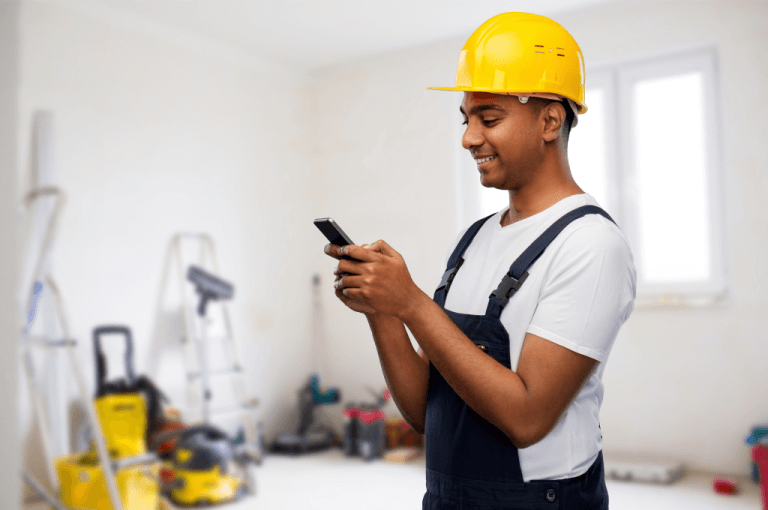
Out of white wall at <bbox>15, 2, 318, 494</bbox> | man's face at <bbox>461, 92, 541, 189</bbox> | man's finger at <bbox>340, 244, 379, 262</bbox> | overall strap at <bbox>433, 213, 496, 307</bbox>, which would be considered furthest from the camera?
white wall at <bbox>15, 2, 318, 494</bbox>

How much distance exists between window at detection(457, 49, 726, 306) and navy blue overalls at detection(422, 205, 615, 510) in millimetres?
3020

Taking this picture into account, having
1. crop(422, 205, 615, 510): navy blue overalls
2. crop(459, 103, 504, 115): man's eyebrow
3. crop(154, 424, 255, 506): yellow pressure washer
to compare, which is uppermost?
crop(459, 103, 504, 115): man's eyebrow

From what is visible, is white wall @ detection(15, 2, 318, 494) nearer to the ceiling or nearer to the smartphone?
the ceiling

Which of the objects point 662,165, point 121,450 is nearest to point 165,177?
point 121,450

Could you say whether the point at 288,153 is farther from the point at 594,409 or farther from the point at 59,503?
the point at 594,409

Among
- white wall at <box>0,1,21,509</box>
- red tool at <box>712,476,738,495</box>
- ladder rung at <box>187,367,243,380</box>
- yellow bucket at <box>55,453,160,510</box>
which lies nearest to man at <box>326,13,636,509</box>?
white wall at <box>0,1,21,509</box>

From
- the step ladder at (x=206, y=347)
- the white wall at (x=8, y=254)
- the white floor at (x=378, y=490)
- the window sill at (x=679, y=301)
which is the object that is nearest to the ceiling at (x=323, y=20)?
the step ladder at (x=206, y=347)

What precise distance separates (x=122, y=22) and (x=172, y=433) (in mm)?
2394

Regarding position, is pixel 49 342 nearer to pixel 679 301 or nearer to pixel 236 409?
pixel 236 409

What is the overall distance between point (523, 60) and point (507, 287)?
0.35 metres

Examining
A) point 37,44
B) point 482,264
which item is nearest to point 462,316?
point 482,264

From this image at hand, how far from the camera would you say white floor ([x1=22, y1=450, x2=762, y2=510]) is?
→ 3.02 metres

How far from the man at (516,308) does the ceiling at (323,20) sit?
9.86ft

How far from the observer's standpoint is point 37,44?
3268mm
